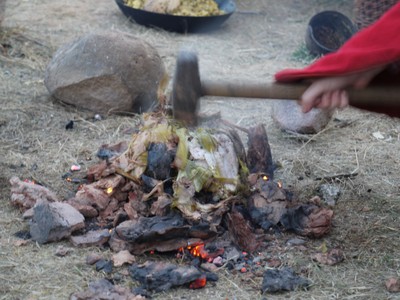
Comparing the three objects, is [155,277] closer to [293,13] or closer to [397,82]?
[397,82]

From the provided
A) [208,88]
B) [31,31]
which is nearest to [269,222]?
[208,88]

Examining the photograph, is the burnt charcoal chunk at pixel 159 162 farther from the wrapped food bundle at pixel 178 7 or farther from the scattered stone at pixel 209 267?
the wrapped food bundle at pixel 178 7

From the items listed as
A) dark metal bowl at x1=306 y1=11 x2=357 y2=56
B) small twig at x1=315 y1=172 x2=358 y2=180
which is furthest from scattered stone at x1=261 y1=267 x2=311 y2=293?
dark metal bowl at x1=306 y1=11 x2=357 y2=56

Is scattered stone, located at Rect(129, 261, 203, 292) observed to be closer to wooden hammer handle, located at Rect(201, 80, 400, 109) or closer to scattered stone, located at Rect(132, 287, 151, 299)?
scattered stone, located at Rect(132, 287, 151, 299)

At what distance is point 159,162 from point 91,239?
0.68 metres

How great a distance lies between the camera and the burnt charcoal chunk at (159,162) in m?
4.85

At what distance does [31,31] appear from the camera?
8.90 metres

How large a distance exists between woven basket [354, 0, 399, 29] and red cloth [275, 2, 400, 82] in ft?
17.8

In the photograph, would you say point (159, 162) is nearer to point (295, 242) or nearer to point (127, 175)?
point (127, 175)

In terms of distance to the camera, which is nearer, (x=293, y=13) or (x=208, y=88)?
(x=208, y=88)

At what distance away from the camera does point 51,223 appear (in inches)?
180

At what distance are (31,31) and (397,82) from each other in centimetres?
615

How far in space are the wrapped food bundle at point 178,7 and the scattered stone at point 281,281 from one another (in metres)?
5.70

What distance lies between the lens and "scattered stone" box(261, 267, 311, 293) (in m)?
4.14
